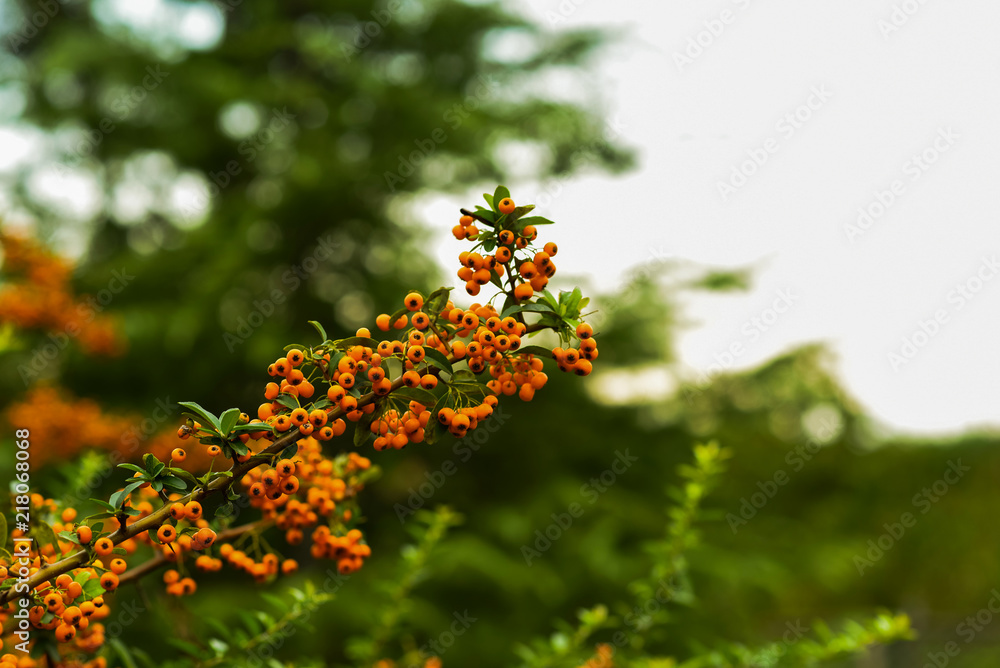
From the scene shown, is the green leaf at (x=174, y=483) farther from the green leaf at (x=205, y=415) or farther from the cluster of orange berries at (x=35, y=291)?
the cluster of orange berries at (x=35, y=291)

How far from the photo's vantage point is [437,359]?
102cm

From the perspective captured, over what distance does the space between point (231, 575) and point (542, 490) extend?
224 cm

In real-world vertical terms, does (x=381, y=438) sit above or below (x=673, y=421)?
below

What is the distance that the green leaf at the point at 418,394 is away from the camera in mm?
1005

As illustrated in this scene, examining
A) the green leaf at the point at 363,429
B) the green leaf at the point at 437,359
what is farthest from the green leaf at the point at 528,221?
the green leaf at the point at 363,429

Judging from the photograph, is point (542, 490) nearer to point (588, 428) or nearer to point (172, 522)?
point (588, 428)

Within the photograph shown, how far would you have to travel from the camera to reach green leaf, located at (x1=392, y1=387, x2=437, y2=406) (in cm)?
100

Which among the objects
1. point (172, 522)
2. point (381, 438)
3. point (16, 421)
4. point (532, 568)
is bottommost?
point (172, 522)

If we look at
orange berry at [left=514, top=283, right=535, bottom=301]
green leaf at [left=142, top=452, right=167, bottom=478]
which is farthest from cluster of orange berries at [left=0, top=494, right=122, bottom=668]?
orange berry at [left=514, top=283, right=535, bottom=301]

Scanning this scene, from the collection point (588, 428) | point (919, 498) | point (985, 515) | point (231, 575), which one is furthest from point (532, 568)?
point (985, 515)

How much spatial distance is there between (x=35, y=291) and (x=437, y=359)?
10.8 ft

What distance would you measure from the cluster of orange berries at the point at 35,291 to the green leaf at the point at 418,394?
3.10m

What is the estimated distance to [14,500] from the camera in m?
1.26

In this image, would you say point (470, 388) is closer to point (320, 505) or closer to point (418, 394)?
point (418, 394)
